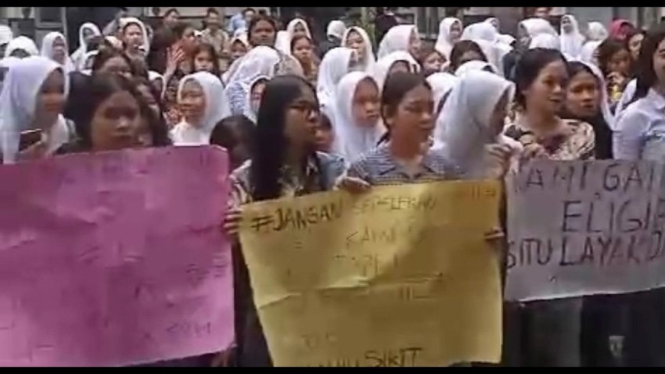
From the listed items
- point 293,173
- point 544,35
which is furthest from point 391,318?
point 544,35

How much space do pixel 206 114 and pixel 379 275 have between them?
9.17 feet

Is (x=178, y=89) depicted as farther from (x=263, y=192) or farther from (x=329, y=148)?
(x=263, y=192)

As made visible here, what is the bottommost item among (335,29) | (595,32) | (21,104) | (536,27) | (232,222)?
(335,29)

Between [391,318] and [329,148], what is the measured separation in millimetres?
994

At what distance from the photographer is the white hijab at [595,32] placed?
43.3 ft

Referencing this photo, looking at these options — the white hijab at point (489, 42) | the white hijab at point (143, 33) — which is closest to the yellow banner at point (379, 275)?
the white hijab at point (489, 42)

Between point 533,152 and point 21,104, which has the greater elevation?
point 21,104

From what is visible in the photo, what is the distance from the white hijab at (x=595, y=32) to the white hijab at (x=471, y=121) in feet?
24.1

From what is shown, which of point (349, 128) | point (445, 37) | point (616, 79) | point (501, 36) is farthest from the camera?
point (445, 37)

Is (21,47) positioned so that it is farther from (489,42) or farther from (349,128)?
(349,128)

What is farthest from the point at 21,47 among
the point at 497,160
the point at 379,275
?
the point at 379,275

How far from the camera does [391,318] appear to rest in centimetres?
530

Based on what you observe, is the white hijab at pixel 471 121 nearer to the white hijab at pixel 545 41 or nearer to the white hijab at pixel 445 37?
the white hijab at pixel 545 41

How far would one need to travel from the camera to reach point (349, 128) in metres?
7.50
